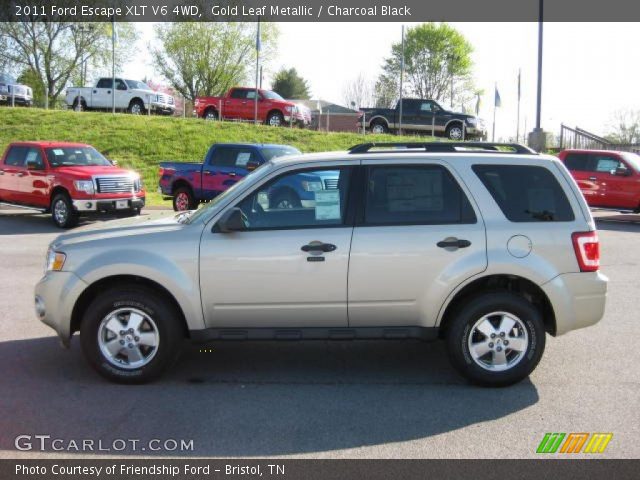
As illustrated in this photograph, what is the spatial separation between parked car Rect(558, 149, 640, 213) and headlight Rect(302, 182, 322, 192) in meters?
14.5

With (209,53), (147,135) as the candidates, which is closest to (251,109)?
(147,135)

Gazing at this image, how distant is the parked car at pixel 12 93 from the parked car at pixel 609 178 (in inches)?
1160

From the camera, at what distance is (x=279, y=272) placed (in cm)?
525

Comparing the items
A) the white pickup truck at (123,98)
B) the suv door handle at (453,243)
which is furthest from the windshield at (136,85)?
the suv door handle at (453,243)

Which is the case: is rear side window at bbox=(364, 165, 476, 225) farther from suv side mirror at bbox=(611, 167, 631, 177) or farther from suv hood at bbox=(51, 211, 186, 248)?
suv side mirror at bbox=(611, 167, 631, 177)

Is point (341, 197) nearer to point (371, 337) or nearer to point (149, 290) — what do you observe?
point (371, 337)

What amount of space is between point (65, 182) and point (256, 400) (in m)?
11.9

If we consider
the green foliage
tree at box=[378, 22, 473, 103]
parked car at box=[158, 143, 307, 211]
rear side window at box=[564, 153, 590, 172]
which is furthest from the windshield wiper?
tree at box=[378, 22, 473, 103]

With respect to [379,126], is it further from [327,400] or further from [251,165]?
[327,400]

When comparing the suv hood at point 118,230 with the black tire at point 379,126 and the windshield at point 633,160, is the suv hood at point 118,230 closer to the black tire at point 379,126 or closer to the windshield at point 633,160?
the windshield at point 633,160

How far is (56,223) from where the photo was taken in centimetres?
1582
